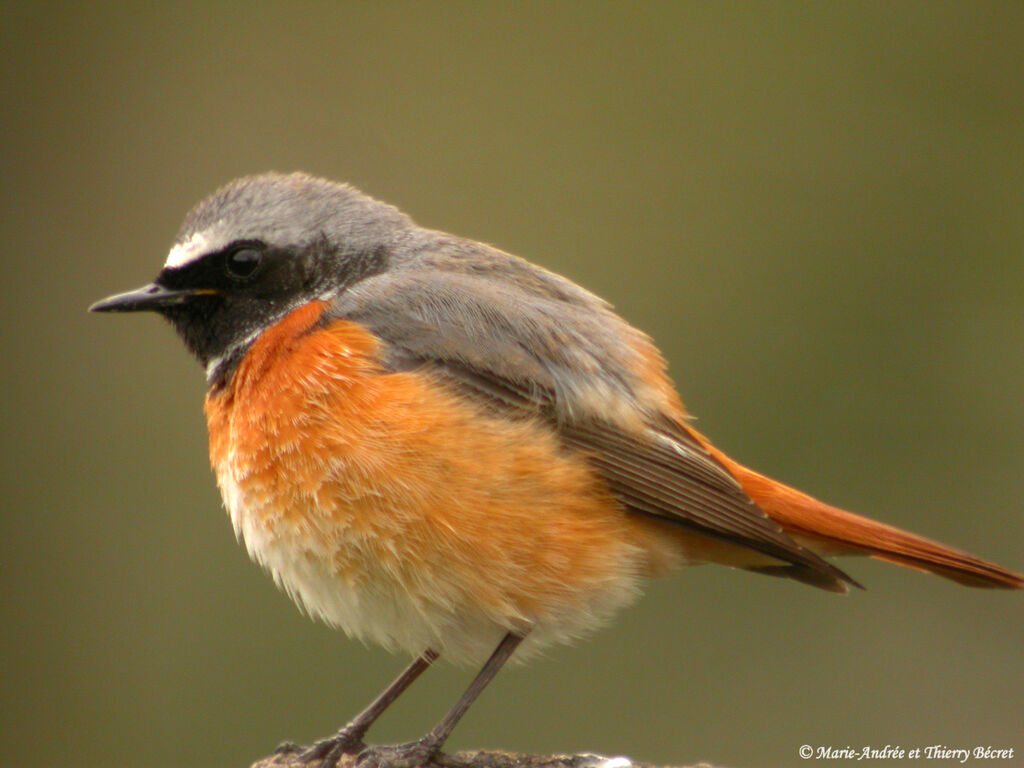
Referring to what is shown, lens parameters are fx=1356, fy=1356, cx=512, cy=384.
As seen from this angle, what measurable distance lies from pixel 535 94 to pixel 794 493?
5.23 meters

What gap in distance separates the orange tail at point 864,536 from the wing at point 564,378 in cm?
13

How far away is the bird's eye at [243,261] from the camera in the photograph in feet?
16.3

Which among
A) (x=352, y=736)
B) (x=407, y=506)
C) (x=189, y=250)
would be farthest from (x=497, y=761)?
(x=189, y=250)

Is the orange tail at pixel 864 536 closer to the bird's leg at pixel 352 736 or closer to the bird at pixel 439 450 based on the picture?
the bird at pixel 439 450

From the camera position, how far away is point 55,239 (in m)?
9.50

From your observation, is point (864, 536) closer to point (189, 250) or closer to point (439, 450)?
point (439, 450)

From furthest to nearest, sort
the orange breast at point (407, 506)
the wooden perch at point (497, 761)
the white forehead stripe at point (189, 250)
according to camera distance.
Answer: the white forehead stripe at point (189, 250), the wooden perch at point (497, 761), the orange breast at point (407, 506)

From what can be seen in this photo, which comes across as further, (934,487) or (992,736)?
(934,487)

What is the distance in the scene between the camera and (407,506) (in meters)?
4.42

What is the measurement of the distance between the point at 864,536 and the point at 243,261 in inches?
98.9

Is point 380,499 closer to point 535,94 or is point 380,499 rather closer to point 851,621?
point 851,621

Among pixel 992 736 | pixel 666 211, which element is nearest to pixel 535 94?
pixel 666 211

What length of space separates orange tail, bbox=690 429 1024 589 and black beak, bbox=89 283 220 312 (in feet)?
6.60

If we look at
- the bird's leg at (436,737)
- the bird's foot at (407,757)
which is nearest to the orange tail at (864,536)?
the bird's leg at (436,737)
